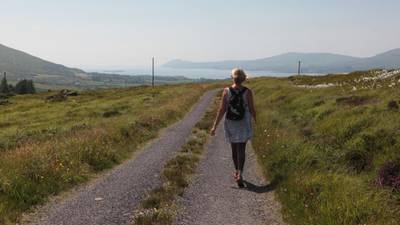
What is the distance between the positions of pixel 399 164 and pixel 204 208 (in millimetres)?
4475

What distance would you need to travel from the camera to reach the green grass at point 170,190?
30.1 ft

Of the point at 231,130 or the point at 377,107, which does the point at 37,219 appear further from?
the point at 377,107

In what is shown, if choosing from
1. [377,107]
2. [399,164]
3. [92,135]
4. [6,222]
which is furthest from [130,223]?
[377,107]

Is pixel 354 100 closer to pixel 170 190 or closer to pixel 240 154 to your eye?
pixel 240 154

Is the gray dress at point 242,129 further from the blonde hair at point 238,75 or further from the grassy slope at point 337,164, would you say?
the grassy slope at point 337,164

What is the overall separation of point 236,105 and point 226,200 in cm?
258

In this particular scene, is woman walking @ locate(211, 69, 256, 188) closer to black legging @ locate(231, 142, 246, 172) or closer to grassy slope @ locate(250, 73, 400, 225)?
black legging @ locate(231, 142, 246, 172)

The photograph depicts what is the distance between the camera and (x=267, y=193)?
11695 mm

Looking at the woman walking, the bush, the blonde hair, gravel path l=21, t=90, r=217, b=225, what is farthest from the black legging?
the bush

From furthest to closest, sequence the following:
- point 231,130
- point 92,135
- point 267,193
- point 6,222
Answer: point 92,135, point 231,130, point 267,193, point 6,222

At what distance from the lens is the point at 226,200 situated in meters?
11.0

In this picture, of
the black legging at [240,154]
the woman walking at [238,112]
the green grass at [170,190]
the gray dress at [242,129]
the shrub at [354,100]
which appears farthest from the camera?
the shrub at [354,100]

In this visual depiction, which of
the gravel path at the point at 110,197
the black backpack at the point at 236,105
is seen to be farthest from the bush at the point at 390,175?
the gravel path at the point at 110,197

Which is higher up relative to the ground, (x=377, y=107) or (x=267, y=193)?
(x=377, y=107)
